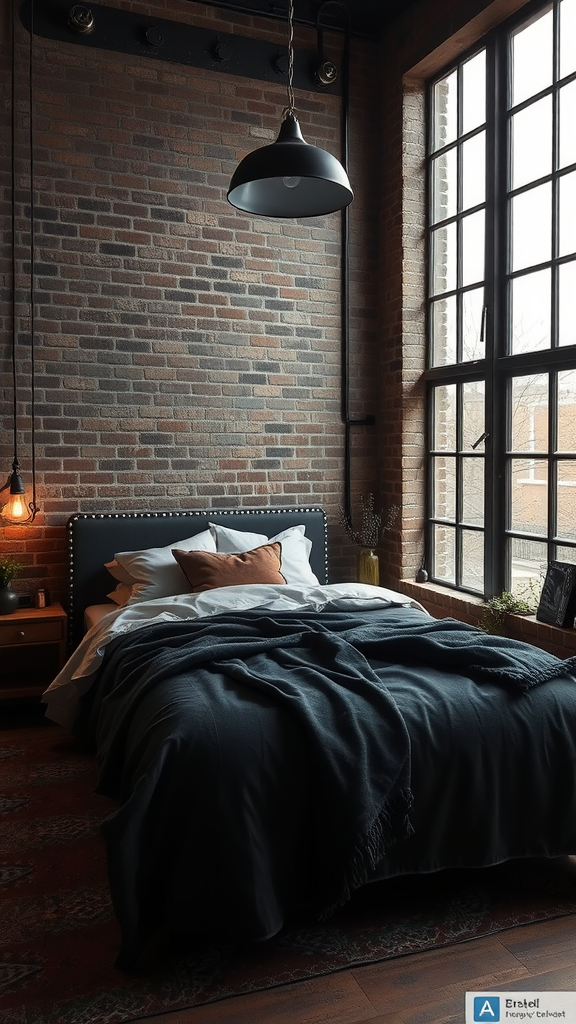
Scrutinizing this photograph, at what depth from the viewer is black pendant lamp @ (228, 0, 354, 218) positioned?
9.62 feet

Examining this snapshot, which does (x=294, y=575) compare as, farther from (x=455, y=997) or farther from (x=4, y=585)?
(x=455, y=997)

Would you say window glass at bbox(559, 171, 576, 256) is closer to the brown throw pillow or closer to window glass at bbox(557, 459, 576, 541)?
window glass at bbox(557, 459, 576, 541)

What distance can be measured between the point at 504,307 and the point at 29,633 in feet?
10.2

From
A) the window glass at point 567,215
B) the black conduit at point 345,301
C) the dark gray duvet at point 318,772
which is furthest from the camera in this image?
the black conduit at point 345,301

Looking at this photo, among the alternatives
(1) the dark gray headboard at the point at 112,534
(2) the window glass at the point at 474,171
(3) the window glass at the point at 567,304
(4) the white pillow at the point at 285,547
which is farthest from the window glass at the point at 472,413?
(1) the dark gray headboard at the point at 112,534

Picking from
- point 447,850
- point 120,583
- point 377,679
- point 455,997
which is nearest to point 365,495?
point 120,583

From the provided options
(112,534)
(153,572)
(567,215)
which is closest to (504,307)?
(567,215)

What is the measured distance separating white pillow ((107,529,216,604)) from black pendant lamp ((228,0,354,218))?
1975 mm

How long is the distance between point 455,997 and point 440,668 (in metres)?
1.14

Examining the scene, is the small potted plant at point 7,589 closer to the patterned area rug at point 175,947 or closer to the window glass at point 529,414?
the patterned area rug at point 175,947

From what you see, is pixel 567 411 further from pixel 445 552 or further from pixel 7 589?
pixel 7 589

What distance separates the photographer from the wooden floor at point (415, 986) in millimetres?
2160

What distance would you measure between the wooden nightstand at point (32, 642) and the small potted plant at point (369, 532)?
75.1 inches

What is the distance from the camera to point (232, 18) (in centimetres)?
506
